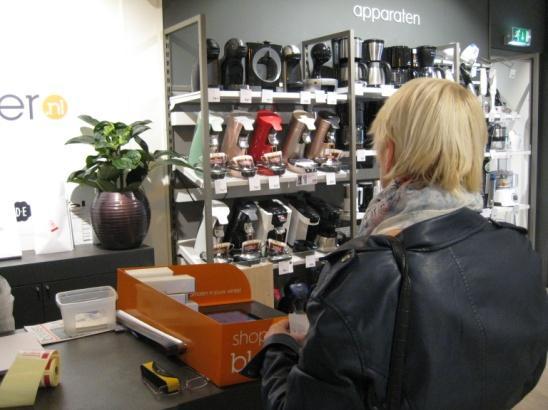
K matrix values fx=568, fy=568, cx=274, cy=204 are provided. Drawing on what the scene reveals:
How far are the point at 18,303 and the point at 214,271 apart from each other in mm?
1256

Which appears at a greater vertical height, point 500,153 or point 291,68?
point 291,68

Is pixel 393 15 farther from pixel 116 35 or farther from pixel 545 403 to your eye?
pixel 545 403

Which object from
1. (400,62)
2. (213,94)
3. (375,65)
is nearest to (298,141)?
(213,94)

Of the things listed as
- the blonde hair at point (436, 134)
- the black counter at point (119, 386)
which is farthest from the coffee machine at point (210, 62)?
the blonde hair at point (436, 134)

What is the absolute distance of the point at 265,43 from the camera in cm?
342

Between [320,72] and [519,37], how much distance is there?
8.24 ft

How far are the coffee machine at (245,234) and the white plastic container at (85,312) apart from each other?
1.38 m

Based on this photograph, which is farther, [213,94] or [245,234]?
[245,234]

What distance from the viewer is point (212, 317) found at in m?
1.67

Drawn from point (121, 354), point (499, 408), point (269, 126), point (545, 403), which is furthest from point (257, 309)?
point (545, 403)

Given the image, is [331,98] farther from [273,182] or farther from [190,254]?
[190,254]

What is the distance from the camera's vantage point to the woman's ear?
1168 millimetres

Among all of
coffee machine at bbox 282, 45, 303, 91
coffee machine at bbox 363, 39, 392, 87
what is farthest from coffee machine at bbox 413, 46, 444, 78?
coffee machine at bbox 282, 45, 303, 91

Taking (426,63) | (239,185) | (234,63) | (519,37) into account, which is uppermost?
(519,37)
